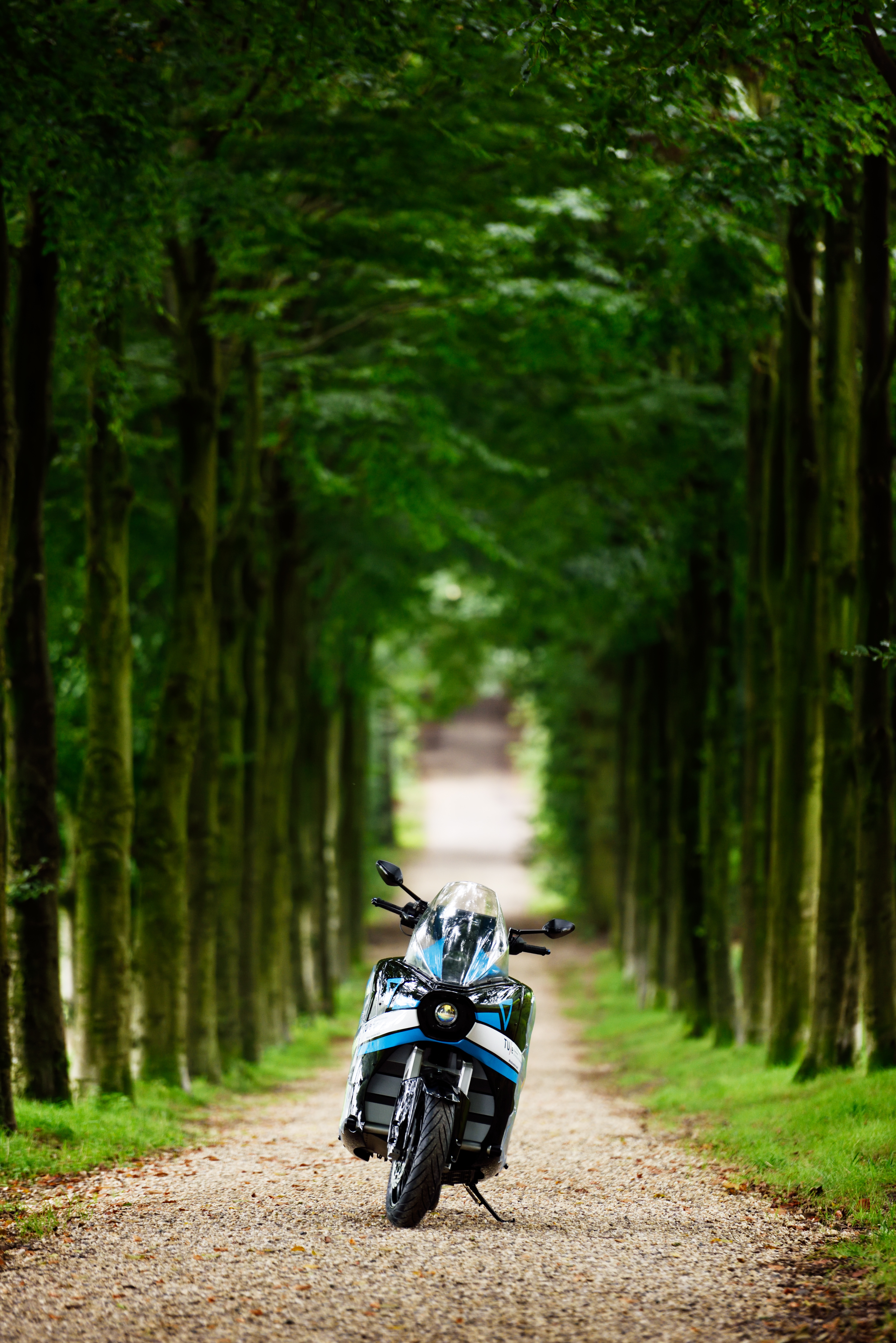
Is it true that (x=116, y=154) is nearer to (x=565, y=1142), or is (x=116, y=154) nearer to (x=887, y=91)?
(x=887, y=91)

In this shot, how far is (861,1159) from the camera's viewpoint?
832cm

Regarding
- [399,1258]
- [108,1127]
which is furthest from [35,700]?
[399,1258]

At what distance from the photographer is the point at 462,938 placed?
287 inches

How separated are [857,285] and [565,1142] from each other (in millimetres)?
7771

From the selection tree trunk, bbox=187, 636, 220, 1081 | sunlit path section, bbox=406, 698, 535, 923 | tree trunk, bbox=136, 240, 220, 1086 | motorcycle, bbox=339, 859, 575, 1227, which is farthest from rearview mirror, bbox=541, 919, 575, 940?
sunlit path section, bbox=406, 698, 535, 923

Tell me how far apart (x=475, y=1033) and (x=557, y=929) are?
2.83 feet

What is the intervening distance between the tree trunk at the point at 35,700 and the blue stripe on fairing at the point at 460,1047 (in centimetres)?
398

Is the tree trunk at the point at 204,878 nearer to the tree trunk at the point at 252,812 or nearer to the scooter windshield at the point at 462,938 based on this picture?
the tree trunk at the point at 252,812

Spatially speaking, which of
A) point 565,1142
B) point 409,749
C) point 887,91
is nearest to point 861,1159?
point 565,1142

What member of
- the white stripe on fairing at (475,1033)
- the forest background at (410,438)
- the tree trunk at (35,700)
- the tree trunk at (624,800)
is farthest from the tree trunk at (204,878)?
the tree trunk at (624,800)

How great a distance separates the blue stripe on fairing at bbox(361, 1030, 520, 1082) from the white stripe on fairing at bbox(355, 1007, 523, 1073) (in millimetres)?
12

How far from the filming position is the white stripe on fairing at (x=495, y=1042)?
23.0 ft

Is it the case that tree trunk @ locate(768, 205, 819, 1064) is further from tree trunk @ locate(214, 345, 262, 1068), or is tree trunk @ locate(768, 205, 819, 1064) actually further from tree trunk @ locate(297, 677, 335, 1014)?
tree trunk @ locate(297, 677, 335, 1014)

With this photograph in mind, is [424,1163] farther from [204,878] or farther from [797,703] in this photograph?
[204,878]
